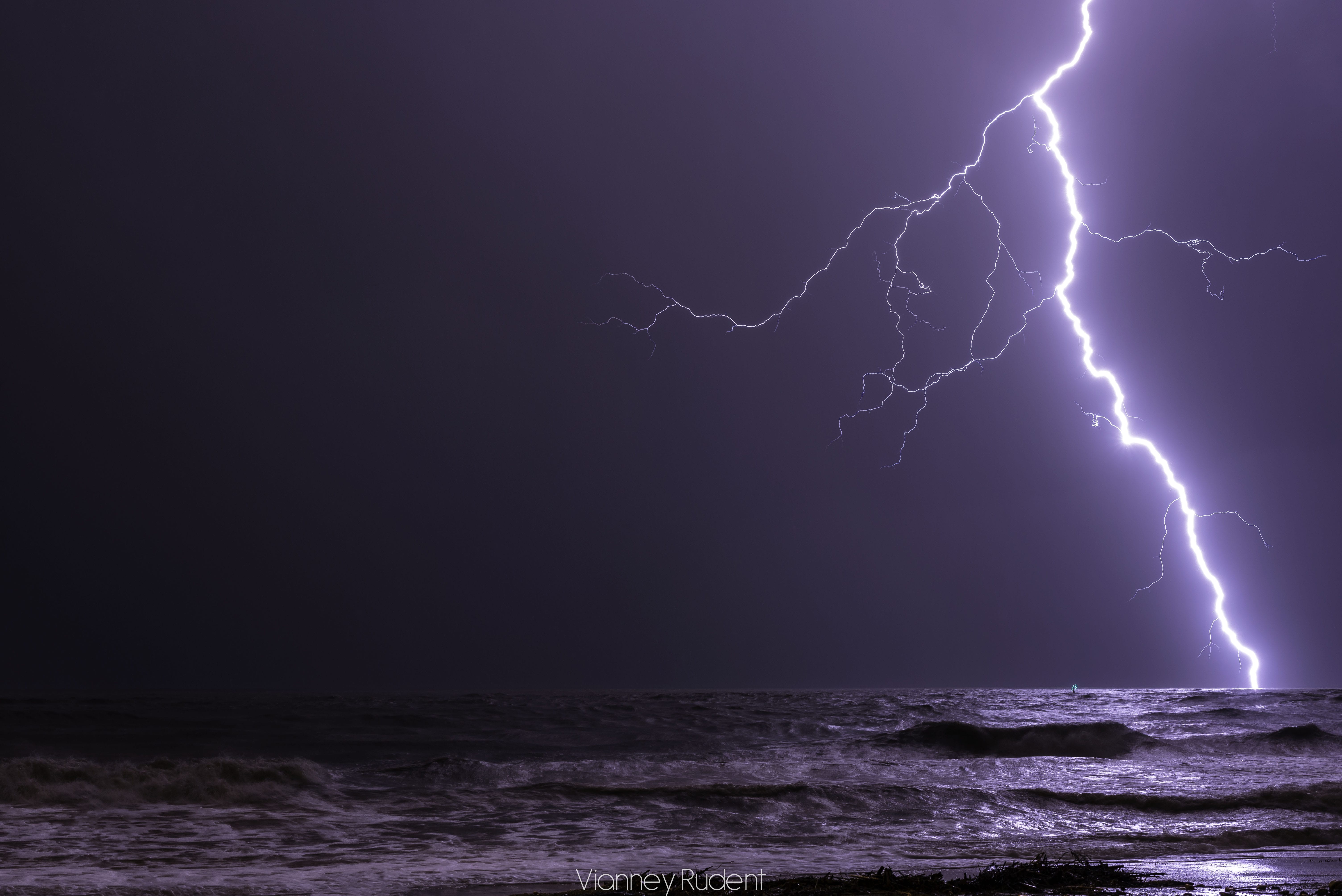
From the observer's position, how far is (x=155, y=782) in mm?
6914

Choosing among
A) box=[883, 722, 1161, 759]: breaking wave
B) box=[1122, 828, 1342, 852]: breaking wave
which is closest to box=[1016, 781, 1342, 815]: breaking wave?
box=[1122, 828, 1342, 852]: breaking wave

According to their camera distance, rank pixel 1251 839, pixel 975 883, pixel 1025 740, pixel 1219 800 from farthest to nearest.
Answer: pixel 1025 740
pixel 1219 800
pixel 1251 839
pixel 975 883

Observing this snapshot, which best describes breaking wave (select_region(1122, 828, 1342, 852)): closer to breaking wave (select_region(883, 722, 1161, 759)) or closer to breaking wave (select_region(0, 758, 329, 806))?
breaking wave (select_region(883, 722, 1161, 759))

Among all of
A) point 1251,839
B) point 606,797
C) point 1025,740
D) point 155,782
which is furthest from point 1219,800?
point 155,782

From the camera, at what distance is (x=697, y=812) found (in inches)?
230

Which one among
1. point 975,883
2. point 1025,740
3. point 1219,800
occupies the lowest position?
point 1025,740

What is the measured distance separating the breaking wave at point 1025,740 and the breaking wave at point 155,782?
797cm

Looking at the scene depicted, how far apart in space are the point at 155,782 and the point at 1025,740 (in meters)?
12.0

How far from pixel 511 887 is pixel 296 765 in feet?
17.4

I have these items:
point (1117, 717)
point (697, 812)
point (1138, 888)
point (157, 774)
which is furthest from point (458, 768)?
point (1117, 717)

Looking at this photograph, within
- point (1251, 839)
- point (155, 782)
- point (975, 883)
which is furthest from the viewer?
point (155, 782)

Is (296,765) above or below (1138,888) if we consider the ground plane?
below

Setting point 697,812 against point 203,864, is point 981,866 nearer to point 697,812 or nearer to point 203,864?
point 697,812

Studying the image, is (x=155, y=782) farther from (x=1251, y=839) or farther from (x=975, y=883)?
(x=1251, y=839)
